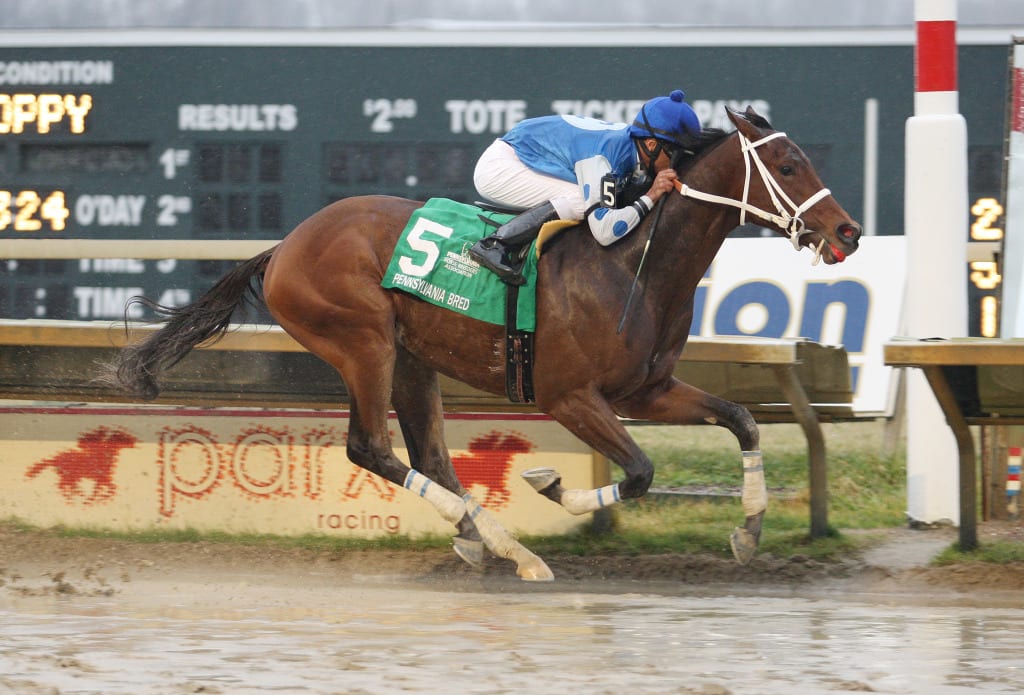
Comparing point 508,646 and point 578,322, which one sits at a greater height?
point 578,322

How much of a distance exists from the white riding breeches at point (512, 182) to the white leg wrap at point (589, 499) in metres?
1.05

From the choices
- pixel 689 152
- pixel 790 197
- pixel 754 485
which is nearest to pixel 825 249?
pixel 790 197

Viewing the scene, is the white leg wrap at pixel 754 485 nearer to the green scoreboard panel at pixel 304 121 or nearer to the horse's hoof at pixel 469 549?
the horse's hoof at pixel 469 549

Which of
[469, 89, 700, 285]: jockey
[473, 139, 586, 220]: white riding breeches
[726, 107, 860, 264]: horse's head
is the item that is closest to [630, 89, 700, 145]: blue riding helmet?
[469, 89, 700, 285]: jockey

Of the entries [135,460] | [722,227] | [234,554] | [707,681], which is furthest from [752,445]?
[135,460]

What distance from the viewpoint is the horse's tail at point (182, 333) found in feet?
19.5

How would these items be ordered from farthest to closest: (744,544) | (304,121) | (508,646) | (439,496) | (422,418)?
1. (304,121)
2. (422,418)
3. (439,496)
4. (744,544)
5. (508,646)

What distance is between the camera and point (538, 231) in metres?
5.40

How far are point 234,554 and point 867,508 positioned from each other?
2887 millimetres

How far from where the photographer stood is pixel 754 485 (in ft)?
17.2

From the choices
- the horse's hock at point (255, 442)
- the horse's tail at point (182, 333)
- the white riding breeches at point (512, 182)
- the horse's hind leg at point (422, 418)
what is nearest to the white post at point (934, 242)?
the horse's hock at point (255, 442)

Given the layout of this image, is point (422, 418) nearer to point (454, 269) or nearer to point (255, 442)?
point (454, 269)

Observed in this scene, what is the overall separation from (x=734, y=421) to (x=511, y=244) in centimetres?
99

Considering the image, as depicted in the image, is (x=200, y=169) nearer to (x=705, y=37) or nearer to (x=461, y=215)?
(x=705, y=37)
